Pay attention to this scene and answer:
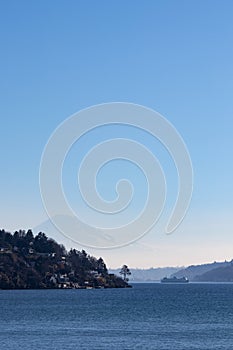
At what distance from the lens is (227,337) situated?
8275 cm

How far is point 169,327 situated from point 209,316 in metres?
26.8

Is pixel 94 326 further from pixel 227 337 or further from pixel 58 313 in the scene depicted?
pixel 58 313

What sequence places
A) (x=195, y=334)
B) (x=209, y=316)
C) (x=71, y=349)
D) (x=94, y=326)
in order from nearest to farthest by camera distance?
(x=71, y=349), (x=195, y=334), (x=94, y=326), (x=209, y=316)

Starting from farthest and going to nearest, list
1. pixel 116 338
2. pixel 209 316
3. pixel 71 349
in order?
pixel 209 316, pixel 116 338, pixel 71 349

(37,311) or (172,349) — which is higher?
(37,311)

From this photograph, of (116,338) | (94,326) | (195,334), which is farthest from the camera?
(94,326)

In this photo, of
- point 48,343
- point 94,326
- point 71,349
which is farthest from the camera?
point 94,326

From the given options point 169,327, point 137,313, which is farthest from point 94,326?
point 137,313

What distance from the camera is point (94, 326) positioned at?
94.4 metres

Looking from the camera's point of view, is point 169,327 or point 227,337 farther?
point 169,327

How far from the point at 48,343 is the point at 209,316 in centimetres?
5242

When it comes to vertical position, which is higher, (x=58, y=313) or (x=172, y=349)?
(x=58, y=313)

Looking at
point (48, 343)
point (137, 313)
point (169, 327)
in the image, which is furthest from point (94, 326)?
point (137, 313)

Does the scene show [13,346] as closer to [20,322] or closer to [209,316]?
[20,322]
